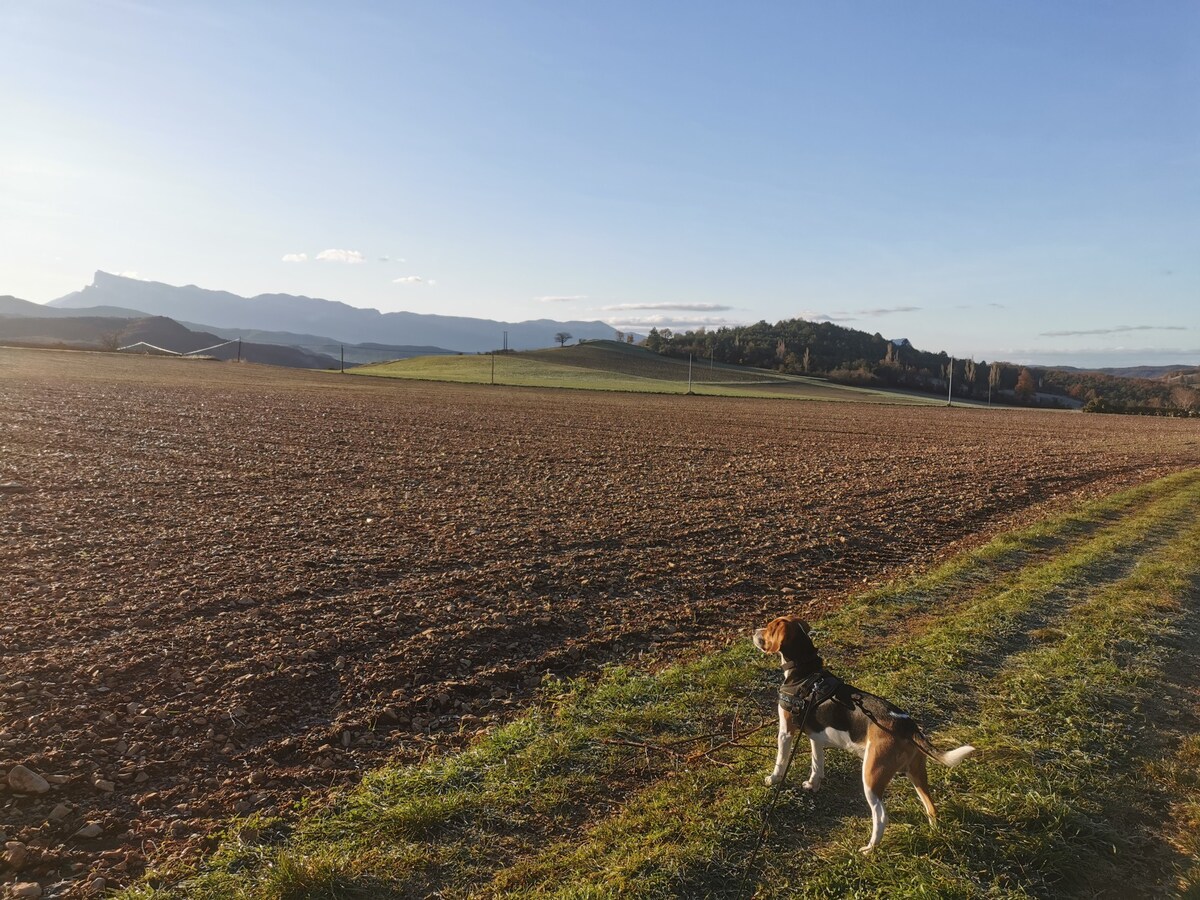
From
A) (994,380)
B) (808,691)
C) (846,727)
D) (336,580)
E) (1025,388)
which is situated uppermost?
(994,380)

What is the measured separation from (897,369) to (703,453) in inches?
5076

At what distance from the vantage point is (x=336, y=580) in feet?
31.9

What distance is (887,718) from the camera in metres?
4.39

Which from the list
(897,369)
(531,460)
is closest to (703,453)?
(531,460)

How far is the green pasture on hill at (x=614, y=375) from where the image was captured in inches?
3568

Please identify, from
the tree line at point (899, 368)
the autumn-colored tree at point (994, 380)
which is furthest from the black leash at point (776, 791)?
the autumn-colored tree at point (994, 380)

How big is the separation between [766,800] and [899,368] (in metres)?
151

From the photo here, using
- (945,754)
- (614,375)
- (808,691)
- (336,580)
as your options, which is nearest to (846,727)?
(808,691)

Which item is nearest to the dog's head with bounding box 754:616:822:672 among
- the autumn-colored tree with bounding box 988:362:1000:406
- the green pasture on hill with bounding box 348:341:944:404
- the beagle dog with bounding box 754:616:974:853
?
the beagle dog with bounding box 754:616:974:853

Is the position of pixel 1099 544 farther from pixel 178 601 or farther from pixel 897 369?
pixel 897 369

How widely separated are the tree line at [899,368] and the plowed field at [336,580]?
343ft

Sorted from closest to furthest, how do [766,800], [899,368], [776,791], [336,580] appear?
[766,800]
[776,791]
[336,580]
[899,368]

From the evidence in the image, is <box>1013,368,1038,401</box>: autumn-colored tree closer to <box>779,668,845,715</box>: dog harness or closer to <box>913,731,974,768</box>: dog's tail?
<box>779,668,845,715</box>: dog harness

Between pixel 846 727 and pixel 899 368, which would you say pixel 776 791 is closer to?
pixel 846 727
